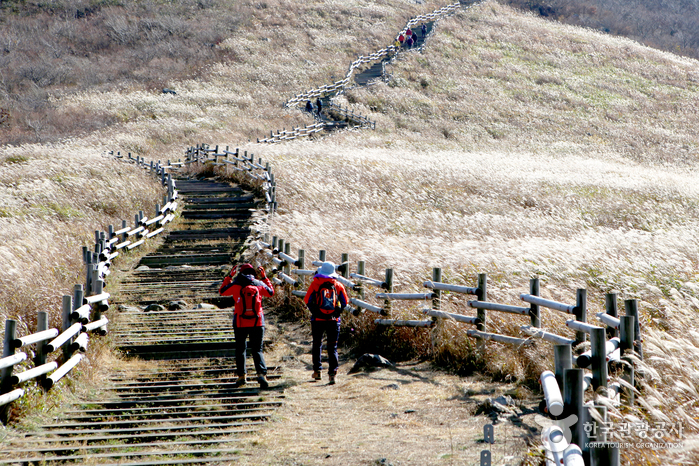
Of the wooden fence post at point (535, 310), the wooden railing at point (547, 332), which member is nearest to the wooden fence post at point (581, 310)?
the wooden railing at point (547, 332)

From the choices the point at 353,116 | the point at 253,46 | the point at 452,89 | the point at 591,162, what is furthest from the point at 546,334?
the point at 253,46

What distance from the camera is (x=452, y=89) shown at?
155 feet

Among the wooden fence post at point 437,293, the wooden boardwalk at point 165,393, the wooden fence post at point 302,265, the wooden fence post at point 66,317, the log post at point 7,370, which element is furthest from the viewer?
the wooden fence post at point 302,265

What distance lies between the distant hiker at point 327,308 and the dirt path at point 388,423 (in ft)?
0.93

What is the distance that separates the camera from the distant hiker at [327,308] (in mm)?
8258

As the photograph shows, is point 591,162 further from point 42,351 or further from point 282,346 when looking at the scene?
point 42,351

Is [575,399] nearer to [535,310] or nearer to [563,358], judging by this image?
[563,358]

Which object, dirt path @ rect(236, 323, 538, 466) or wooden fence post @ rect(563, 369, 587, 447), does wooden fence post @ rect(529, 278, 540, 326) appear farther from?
wooden fence post @ rect(563, 369, 587, 447)

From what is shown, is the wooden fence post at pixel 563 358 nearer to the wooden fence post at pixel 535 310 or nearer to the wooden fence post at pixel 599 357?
the wooden fence post at pixel 599 357

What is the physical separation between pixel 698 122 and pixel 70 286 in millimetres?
46278

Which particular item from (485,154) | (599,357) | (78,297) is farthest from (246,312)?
(485,154)

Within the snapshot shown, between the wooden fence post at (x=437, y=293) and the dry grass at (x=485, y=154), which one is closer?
the wooden fence post at (x=437, y=293)

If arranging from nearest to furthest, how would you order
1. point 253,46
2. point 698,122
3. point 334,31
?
1. point 698,122
2. point 253,46
3. point 334,31

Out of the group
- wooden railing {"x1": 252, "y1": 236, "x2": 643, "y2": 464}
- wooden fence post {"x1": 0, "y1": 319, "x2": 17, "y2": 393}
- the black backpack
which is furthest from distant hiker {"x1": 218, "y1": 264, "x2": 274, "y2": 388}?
wooden fence post {"x1": 0, "y1": 319, "x2": 17, "y2": 393}
